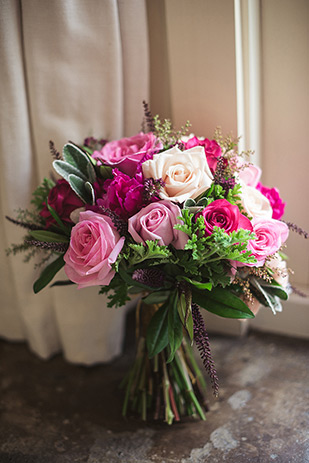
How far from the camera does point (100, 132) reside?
111cm

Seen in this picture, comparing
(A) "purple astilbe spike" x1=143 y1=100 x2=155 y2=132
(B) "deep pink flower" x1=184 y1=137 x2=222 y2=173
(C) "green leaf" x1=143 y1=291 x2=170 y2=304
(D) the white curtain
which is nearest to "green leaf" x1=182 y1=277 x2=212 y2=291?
(C) "green leaf" x1=143 y1=291 x2=170 y2=304

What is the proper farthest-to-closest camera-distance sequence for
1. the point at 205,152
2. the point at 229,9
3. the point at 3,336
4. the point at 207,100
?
the point at 3,336, the point at 207,100, the point at 229,9, the point at 205,152

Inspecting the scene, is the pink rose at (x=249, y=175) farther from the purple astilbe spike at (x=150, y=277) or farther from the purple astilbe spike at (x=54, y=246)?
the purple astilbe spike at (x=54, y=246)

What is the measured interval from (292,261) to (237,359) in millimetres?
317

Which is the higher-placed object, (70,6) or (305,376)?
(70,6)

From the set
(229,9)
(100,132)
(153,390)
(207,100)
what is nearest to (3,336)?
(153,390)

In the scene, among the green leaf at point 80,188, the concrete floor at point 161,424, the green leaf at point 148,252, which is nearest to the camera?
the green leaf at point 148,252

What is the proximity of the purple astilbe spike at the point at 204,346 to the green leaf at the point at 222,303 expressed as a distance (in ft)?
0.13

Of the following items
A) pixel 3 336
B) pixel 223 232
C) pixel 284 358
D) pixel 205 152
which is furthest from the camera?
pixel 3 336

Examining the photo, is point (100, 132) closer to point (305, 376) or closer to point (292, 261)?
point (292, 261)

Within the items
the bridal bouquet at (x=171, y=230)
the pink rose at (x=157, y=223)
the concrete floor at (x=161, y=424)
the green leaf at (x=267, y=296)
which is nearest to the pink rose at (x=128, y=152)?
the bridal bouquet at (x=171, y=230)

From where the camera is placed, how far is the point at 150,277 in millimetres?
816

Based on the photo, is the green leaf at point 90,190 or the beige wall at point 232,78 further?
the beige wall at point 232,78

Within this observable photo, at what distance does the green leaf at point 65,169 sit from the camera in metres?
0.86
